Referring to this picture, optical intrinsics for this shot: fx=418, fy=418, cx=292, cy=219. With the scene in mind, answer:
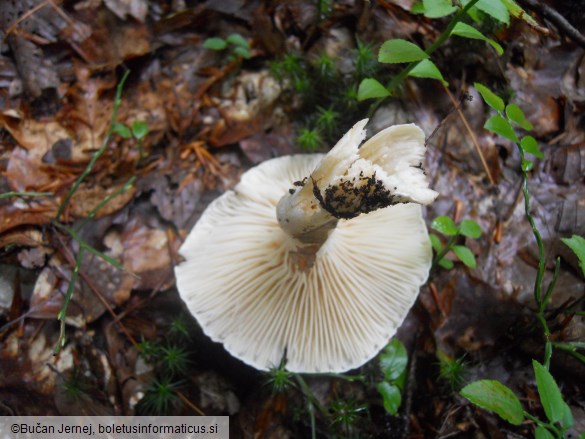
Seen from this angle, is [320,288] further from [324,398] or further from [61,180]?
[61,180]

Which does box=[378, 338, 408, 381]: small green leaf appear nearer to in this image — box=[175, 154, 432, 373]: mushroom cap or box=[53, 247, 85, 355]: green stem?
box=[175, 154, 432, 373]: mushroom cap

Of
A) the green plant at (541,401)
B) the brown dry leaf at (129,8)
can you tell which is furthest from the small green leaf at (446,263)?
the brown dry leaf at (129,8)

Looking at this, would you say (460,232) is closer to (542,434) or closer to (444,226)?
(444,226)

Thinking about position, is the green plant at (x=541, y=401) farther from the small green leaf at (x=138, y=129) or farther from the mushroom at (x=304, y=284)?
the small green leaf at (x=138, y=129)

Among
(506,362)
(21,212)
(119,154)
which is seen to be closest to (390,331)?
(506,362)

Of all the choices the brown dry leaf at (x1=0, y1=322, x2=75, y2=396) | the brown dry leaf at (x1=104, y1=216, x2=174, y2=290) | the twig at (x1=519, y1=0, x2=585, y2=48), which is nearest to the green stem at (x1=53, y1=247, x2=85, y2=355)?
the brown dry leaf at (x1=0, y1=322, x2=75, y2=396)
